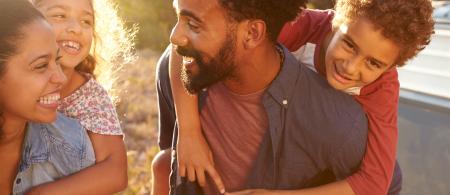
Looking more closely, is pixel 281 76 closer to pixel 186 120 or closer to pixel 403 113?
pixel 186 120

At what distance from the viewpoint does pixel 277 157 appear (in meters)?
2.81

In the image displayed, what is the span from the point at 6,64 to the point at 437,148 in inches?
84.1

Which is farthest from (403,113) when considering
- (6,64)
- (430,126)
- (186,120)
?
(6,64)

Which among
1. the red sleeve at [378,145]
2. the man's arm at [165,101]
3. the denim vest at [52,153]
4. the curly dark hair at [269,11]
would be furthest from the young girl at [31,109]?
the red sleeve at [378,145]

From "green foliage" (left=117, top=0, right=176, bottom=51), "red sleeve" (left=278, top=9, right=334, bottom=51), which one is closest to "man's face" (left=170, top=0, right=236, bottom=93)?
"red sleeve" (left=278, top=9, right=334, bottom=51)

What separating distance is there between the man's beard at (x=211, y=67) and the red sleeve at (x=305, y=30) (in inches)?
11.1

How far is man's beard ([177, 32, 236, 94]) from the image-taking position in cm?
268

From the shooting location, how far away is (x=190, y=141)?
2.81 metres

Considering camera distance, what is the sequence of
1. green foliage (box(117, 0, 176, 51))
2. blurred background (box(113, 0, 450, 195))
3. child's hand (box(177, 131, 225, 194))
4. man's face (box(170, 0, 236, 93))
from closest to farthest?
man's face (box(170, 0, 236, 93))
child's hand (box(177, 131, 225, 194))
blurred background (box(113, 0, 450, 195))
green foliage (box(117, 0, 176, 51))

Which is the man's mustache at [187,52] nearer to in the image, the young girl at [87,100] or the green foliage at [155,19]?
the young girl at [87,100]

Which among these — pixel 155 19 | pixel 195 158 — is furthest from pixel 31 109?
pixel 155 19

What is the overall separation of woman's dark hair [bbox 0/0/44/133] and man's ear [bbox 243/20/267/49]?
0.76 meters

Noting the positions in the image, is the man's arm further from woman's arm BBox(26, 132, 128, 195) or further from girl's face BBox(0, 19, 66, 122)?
girl's face BBox(0, 19, 66, 122)

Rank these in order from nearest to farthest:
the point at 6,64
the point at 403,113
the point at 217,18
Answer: the point at 6,64, the point at 217,18, the point at 403,113
